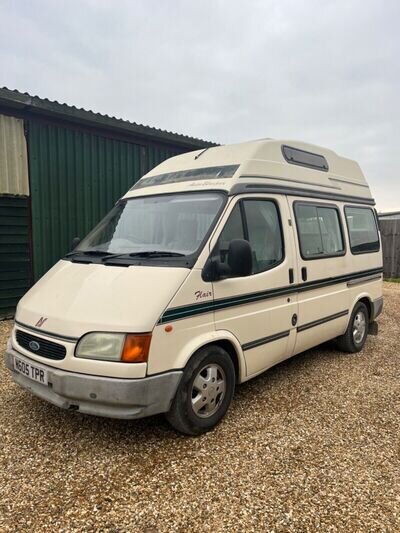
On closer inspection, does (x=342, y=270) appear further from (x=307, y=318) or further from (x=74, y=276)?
(x=74, y=276)

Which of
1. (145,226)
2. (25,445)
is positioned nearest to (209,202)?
(145,226)

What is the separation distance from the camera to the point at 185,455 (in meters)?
3.03

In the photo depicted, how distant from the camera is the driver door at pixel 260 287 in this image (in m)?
3.45

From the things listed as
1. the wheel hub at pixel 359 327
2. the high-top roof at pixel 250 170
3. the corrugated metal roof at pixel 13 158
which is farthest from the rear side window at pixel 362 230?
the corrugated metal roof at pixel 13 158

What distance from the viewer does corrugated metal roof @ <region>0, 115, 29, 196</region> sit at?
7000mm

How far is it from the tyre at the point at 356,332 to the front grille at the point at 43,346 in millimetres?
3950

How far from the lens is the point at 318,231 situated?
15.5ft

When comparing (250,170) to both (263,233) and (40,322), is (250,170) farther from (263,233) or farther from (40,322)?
(40,322)

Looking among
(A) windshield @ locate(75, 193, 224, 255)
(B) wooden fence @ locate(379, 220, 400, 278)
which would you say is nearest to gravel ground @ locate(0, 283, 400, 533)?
(A) windshield @ locate(75, 193, 224, 255)

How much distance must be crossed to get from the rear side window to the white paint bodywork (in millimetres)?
489

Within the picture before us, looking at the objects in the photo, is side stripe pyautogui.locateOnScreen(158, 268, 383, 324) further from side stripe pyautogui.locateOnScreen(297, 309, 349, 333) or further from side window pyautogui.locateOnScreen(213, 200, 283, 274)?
side stripe pyautogui.locateOnScreen(297, 309, 349, 333)

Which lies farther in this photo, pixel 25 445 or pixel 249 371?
pixel 249 371

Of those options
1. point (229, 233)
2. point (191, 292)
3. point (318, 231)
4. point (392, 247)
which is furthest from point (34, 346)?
point (392, 247)

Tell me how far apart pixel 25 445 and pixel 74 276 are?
1.40m
